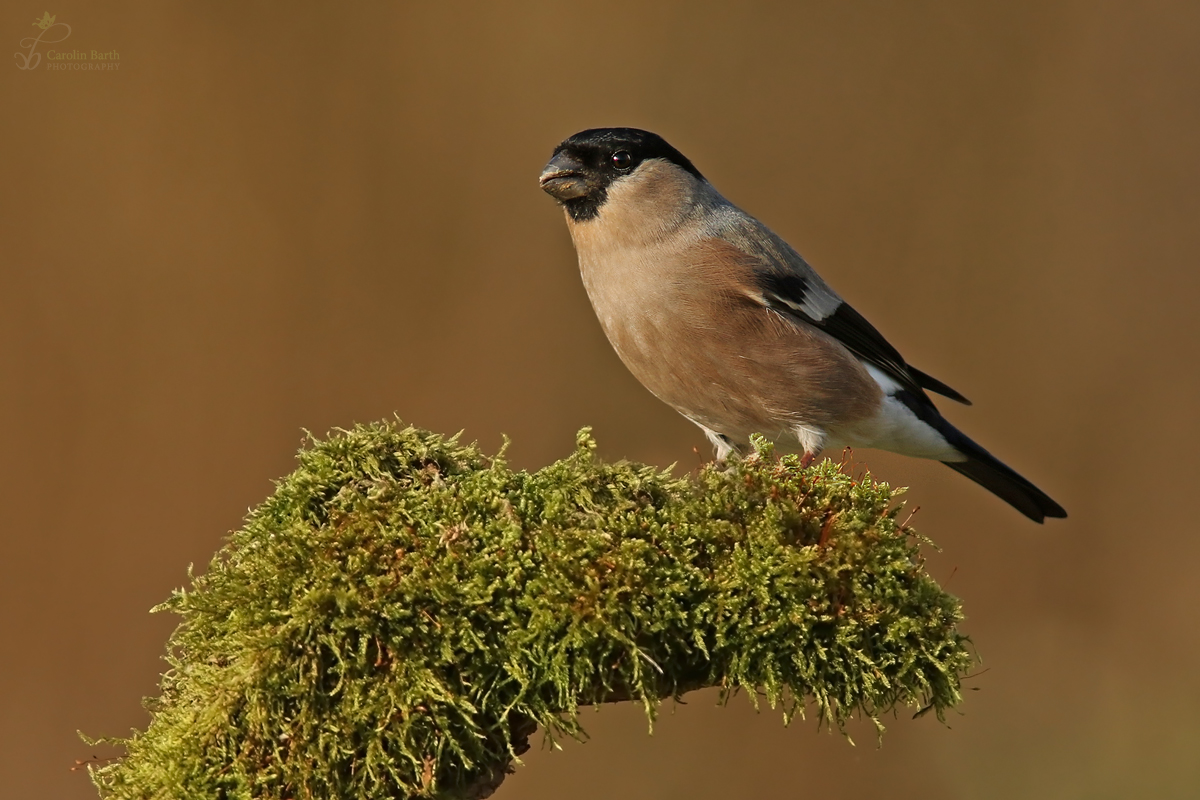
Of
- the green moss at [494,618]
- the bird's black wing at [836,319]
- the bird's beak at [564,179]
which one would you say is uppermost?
the bird's beak at [564,179]

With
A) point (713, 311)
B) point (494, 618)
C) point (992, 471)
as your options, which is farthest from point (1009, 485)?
point (494, 618)

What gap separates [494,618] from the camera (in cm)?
204

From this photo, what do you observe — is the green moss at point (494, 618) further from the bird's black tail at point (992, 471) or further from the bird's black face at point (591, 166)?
the bird's black tail at point (992, 471)

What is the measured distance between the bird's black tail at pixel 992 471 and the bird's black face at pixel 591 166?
165cm

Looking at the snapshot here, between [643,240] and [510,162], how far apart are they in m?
3.83

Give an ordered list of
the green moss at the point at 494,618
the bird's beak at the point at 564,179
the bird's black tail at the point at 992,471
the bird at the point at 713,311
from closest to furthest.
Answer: the green moss at the point at 494,618 < the bird at the point at 713,311 < the bird's beak at the point at 564,179 < the bird's black tail at the point at 992,471

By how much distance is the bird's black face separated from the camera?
3.97m

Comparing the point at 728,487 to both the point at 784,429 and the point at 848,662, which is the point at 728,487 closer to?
the point at 848,662

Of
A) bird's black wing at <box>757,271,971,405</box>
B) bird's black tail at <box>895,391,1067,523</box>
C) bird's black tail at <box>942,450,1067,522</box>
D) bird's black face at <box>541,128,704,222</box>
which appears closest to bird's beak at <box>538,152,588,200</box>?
bird's black face at <box>541,128,704,222</box>

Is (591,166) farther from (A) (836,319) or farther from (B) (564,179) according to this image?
(A) (836,319)

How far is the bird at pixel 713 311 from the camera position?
375 centimetres

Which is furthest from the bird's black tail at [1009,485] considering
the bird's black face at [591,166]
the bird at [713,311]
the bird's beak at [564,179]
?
the bird's beak at [564,179]

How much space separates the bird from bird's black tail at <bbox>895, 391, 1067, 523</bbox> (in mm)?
150

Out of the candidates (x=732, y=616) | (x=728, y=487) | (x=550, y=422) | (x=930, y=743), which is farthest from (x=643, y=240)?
(x=930, y=743)
